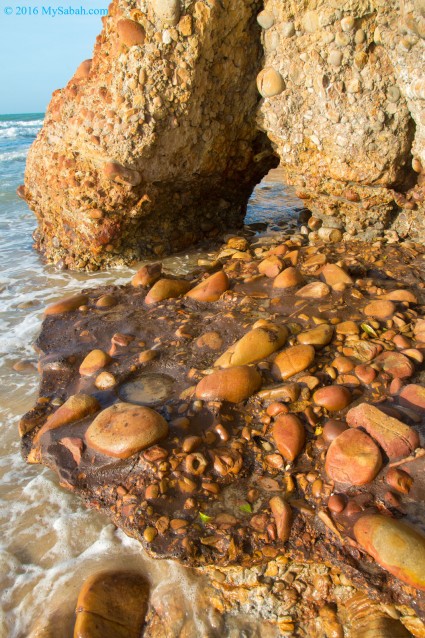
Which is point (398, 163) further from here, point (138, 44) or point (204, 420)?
point (204, 420)

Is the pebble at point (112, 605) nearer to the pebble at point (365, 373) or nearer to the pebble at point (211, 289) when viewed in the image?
the pebble at point (365, 373)

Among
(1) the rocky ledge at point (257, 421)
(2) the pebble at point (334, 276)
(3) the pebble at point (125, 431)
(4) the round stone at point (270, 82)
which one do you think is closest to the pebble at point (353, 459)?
(1) the rocky ledge at point (257, 421)

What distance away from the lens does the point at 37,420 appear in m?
2.56

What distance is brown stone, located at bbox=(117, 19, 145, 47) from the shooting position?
3.61 m

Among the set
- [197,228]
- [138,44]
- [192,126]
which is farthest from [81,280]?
[138,44]

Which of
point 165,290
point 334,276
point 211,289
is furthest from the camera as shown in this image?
point 165,290

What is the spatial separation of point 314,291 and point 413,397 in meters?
1.10

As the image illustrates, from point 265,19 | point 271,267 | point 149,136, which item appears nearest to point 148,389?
point 271,267

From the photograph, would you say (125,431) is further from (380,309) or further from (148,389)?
(380,309)

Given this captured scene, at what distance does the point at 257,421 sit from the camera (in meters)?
2.25

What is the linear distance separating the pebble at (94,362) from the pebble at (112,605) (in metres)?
1.18

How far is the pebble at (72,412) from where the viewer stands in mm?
2393

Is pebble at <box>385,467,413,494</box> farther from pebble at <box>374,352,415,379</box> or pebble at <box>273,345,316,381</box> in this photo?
pebble at <box>273,345,316,381</box>

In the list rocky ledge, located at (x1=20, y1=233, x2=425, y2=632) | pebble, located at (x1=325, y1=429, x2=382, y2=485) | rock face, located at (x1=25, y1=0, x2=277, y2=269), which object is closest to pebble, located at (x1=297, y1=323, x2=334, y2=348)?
rocky ledge, located at (x1=20, y1=233, x2=425, y2=632)
